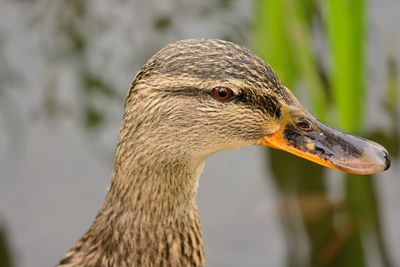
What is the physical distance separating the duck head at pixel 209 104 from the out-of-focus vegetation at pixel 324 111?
0.85 meters

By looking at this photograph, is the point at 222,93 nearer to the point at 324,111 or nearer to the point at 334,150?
the point at 334,150

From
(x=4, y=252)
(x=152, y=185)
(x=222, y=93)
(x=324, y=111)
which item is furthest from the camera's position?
(x=4, y=252)

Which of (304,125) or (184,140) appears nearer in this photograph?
(184,140)

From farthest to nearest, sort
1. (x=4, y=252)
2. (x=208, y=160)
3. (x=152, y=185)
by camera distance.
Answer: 1. (x=208, y=160)
2. (x=4, y=252)
3. (x=152, y=185)

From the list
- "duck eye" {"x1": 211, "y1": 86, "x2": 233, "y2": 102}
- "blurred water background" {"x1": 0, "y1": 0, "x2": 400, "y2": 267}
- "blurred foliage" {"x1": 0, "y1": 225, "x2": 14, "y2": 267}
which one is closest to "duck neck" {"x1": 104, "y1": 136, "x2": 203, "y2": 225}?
"duck eye" {"x1": 211, "y1": 86, "x2": 233, "y2": 102}

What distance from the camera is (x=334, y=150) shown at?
2.05 metres

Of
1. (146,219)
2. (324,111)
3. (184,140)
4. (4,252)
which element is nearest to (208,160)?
(324,111)

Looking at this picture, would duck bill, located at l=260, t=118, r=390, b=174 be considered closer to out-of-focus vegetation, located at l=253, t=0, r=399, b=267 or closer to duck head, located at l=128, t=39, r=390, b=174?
duck head, located at l=128, t=39, r=390, b=174

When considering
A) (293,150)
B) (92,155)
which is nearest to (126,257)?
(293,150)

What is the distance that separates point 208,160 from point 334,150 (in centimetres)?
171

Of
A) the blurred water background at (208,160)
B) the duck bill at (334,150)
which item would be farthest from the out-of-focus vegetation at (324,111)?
the duck bill at (334,150)

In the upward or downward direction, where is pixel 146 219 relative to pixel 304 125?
downward

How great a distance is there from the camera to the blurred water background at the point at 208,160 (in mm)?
3570

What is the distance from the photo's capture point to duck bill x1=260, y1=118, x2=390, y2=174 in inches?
80.1
